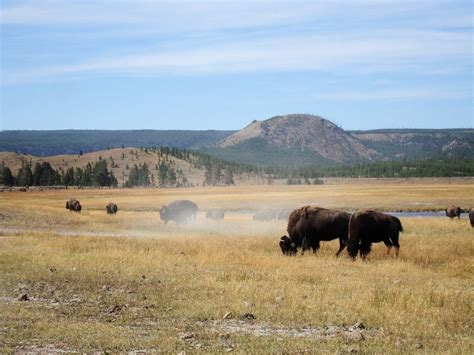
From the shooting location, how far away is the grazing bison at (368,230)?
22062 mm

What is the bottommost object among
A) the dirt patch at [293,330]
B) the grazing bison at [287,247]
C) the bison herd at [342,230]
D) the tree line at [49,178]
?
the tree line at [49,178]

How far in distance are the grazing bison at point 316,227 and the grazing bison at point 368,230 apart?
3.18ft

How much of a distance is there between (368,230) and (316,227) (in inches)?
87.2

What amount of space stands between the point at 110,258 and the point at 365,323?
35.7ft

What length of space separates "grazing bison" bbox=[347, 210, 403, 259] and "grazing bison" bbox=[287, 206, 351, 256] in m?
0.97

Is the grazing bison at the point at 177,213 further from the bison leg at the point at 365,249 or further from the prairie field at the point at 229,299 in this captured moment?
the bison leg at the point at 365,249

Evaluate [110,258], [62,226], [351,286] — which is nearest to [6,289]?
[110,258]

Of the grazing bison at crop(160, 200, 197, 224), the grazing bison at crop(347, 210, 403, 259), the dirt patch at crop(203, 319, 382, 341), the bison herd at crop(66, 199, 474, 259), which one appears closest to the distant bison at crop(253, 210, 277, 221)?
the grazing bison at crop(160, 200, 197, 224)

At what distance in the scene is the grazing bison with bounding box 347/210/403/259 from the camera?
22062 mm

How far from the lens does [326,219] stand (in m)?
23.5

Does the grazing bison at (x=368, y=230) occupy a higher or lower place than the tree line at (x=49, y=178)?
higher

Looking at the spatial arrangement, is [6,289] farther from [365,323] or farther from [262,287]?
[365,323]

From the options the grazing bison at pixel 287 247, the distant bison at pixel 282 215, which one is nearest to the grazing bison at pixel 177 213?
the distant bison at pixel 282 215

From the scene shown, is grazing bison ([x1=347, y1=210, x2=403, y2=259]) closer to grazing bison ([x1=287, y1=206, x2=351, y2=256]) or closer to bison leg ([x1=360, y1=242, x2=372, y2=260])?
bison leg ([x1=360, y1=242, x2=372, y2=260])
